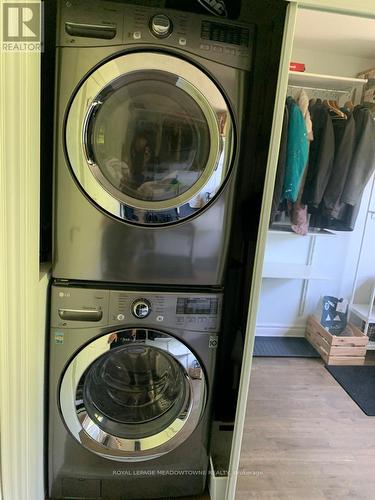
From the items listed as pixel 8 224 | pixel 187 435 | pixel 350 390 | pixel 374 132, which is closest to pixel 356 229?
pixel 374 132

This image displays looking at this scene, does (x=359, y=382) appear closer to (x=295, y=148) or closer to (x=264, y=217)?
(x=295, y=148)

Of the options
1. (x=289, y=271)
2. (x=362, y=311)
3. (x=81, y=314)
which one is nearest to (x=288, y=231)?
(x=289, y=271)

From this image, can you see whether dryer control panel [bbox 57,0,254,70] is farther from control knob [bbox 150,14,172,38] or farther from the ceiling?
the ceiling

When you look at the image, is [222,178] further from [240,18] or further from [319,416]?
[319,416]

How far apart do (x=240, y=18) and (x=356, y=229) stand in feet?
6.19

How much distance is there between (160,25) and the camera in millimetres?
1154

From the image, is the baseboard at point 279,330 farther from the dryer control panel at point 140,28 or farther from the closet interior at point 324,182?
the dryer control panel at point 140,28

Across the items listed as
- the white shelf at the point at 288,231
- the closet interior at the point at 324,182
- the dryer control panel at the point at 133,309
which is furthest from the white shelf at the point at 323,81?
the dryer control panel at the point at 133,309

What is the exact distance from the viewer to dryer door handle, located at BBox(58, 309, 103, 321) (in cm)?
131

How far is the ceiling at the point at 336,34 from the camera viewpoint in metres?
2.11

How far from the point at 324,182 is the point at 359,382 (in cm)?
130

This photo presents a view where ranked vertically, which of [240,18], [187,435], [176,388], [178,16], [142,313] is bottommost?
[187,435]

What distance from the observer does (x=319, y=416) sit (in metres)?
2.15

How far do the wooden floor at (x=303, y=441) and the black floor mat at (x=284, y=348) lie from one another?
16 cm
